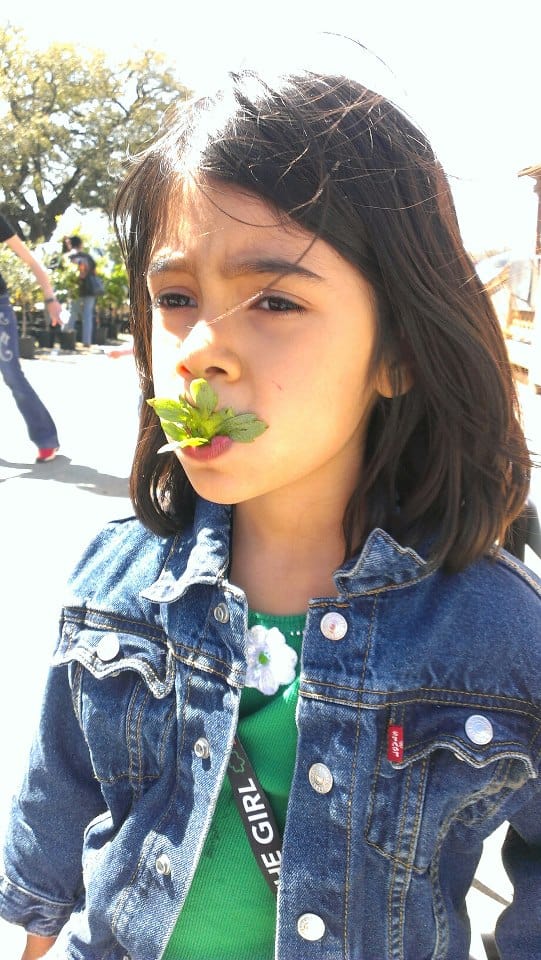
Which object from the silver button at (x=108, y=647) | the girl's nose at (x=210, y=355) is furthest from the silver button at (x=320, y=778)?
the girl's nose at (x=210, y=355)

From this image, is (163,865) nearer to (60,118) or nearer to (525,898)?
(525,898)

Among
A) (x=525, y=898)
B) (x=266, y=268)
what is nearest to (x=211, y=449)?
(x=266, y=268)

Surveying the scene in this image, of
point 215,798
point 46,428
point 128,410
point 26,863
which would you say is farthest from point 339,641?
point 128,410

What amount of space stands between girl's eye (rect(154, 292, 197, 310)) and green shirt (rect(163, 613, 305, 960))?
0.46 meters

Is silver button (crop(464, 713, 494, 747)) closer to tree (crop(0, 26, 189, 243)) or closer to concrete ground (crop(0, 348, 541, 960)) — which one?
concrete ground (crop(0, 348, 541, 960))

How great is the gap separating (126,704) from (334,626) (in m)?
0.33

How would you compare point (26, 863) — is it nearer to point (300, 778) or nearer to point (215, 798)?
point (215, 798)

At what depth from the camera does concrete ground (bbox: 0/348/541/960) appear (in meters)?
2.02

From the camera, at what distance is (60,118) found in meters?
16.6

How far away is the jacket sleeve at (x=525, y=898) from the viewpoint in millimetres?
1099

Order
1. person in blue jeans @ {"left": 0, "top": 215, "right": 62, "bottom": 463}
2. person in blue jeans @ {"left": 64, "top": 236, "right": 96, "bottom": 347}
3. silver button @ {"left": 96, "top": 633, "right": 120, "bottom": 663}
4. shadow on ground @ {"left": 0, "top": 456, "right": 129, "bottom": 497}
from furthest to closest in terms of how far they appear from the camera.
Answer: person in blue jeans @ {"left": 64, "top": 236, "right": 96, "bottom": 347}, person in blue jeans @ {"left": 0, "top": 215, "right": 62, "bottom": 463}, shadow on ground @ {"left": 0, "top": 456, "right": 129, "bottom": 497}, silver button @ {"left": 96, "top": 633, "right": 120, "bottom": 663}

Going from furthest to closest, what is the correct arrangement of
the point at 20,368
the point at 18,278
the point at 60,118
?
the point at 60,118 → the point at 18,278 → the point at 20,368

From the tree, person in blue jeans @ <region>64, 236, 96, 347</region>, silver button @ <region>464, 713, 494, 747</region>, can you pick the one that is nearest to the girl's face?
silver button @ <region>464, 713, 494, 747</region>

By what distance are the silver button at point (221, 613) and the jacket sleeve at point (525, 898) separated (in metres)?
A: 0.46
